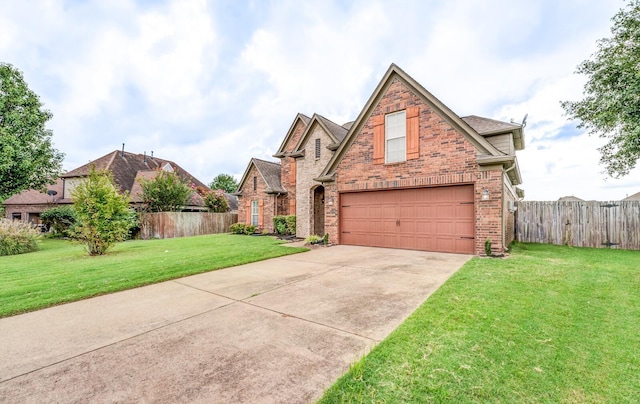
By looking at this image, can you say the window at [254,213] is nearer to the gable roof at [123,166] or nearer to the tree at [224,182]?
the gable roof at [123,166]

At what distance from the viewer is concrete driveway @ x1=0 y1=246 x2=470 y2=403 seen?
231cm

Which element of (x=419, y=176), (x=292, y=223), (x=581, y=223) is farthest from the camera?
(x=292, y=223)

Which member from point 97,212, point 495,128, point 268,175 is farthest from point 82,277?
point 495,128

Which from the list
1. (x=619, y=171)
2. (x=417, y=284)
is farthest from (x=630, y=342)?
(x=619, y=171)

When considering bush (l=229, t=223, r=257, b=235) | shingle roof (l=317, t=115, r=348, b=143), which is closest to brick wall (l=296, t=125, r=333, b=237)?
shingle roof (l=317, t=115, r=348, b=143)

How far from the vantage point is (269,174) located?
1933 cm

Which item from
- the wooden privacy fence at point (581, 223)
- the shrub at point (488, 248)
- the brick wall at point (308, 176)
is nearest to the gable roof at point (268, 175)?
the brick wall at point (308, 176)

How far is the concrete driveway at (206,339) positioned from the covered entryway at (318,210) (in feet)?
32.2

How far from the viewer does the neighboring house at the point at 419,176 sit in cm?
840

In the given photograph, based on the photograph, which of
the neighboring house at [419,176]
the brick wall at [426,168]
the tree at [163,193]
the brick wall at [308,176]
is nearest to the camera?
the brick wall at [426,168]

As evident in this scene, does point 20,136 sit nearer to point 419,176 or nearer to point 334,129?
point 334,129

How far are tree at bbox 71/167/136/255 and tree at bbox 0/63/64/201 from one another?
9612mm

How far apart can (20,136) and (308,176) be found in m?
17.2

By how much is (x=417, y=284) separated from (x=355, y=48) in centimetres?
1056
